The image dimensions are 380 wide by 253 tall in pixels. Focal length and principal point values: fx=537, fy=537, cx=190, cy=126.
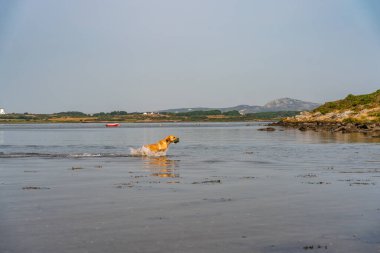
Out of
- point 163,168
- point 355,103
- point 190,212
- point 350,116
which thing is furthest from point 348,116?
point 190,212

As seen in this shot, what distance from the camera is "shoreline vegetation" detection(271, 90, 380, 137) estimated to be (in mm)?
78175

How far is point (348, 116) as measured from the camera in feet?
336

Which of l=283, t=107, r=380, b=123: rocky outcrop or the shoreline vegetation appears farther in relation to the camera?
l=283, t=107, r=380, b=123: rocky outcrop

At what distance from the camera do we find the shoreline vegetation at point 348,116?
78175mm

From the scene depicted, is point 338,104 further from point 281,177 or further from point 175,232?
point 175,232

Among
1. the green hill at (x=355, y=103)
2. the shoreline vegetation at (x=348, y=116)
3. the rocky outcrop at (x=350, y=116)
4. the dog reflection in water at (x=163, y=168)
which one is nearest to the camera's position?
the dog reflection in water at (x=163, y=168)

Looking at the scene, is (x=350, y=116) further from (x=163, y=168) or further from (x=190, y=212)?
(x=190, y=212)

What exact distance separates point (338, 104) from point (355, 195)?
113 metres

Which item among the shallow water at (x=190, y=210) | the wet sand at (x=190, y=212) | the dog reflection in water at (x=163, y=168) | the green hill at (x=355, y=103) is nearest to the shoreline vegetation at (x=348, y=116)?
the green hill at (x=355, y=103)

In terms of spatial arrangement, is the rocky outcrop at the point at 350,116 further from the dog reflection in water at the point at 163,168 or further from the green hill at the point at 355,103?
the dog reflection in water at the point at 163,168

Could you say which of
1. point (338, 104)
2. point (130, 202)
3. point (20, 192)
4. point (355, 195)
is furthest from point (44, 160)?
point (338, 104)

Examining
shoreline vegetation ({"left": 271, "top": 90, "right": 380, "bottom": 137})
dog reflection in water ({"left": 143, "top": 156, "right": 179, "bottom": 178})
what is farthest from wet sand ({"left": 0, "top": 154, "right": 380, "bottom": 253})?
shoreline vegetation ({"left": 271, "top": 90, "right": 380, "bottom": 137})

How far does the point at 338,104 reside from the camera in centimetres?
12438

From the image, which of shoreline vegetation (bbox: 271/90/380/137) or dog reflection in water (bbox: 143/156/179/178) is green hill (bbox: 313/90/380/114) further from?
dog reflection in water (bbox: 143/156/179/178)
